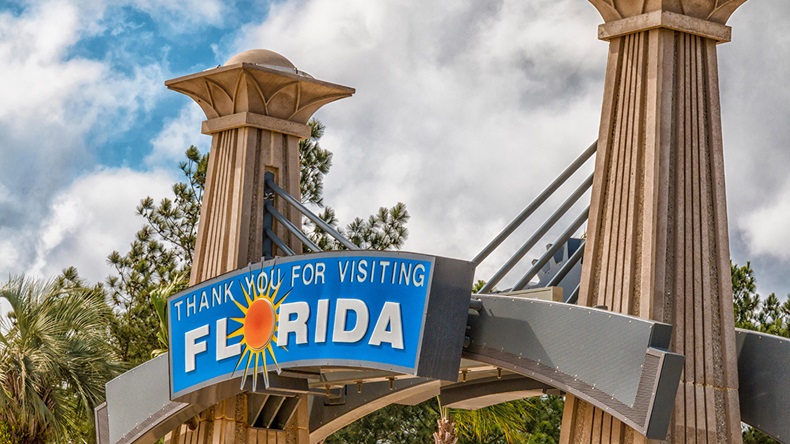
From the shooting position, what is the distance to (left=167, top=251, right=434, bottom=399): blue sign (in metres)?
14.9

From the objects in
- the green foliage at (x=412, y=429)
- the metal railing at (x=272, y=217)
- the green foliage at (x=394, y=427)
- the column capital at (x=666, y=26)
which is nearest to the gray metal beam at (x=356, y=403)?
the metal railing at (x=272, y=217)

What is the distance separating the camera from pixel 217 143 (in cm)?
2019

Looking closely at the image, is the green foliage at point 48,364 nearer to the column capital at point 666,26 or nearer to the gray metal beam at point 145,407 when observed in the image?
the gray metal beam at point 145,407

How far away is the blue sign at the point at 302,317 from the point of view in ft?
49.0

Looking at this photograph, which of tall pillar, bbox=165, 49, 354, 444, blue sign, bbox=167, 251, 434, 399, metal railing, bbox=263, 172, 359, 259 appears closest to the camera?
blue sign, bbox=167, 251, 434, 399

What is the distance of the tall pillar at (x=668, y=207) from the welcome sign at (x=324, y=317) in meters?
1.57

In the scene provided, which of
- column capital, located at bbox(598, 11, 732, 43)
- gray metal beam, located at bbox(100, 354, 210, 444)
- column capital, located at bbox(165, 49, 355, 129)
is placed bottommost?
gray metal beam, located at bbox(100, 354, 210, 444)

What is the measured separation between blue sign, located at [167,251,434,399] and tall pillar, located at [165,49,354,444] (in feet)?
4.24

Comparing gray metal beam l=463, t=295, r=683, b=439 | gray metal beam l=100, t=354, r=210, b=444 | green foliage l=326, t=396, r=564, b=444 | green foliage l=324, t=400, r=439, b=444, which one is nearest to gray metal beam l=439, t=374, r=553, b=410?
gray metal beam l=463, t=295, r=683, b=439

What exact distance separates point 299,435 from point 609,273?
689cm

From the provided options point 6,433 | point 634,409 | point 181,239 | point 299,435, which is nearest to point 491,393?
point 299,435

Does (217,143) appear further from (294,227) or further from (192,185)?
(192,185)

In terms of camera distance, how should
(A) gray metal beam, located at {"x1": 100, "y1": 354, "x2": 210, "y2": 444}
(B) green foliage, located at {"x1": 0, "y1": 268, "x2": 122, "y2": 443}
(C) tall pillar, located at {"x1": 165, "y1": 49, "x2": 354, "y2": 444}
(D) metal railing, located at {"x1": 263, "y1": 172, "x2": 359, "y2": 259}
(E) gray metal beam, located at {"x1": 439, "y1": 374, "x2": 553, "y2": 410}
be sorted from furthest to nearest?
(B) green foliage, located at {"x1": 0, "y1": 268, "x2": 122, "y2": 443} < (D) metal railing, located at {"x1": 263, "y1": 172, "x2": 359, "y2": 259} < (C) tall pillar, located at {"x1": 165, "y1": 49, "x2": 354, "y2": 444} < (A) gray metal beam, located at {"x1": 100, "y1": 354, "x2": 210, "y2": 444} < (E) gray metal beam, located at {"x1": 439, "y1": 374, "x2": 553, "y2": 410}

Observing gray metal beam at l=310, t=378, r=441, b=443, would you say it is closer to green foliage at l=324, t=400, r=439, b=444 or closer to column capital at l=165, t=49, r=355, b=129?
column capital at l=165, t=49, r=355, b=129
